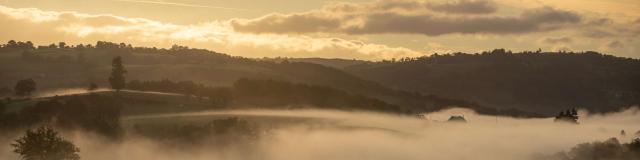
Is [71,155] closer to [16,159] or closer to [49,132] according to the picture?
[49,132]

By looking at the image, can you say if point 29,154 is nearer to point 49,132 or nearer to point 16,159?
A: point 49,132

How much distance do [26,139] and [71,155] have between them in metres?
8.15

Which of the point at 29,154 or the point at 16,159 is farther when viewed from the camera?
the point at 16,159

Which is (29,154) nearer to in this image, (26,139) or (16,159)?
(26,139)

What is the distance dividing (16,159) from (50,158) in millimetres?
43951

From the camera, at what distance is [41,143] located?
160000 mm

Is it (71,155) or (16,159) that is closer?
(71,155)

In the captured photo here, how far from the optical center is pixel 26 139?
534 ft

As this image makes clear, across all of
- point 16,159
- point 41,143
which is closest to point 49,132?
point 41,143

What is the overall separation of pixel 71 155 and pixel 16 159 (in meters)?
41.6

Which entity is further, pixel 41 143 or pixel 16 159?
pixel 16 159

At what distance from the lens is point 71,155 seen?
535ft

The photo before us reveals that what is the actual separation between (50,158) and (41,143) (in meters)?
3.20

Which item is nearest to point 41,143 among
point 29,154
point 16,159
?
point 29,154
